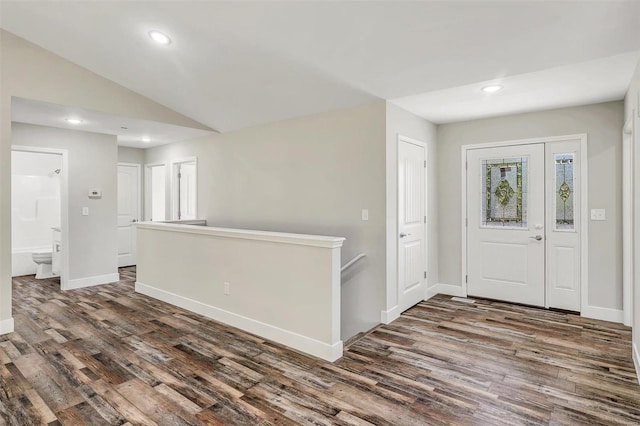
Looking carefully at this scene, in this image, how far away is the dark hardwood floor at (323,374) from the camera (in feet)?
7.34

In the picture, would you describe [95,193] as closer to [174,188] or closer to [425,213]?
[174,188]

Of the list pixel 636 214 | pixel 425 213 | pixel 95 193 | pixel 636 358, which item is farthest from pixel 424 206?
pixel 95 193

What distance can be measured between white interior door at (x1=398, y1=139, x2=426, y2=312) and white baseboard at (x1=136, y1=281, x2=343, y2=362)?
137 centimetres

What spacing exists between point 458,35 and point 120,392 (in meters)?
3.53

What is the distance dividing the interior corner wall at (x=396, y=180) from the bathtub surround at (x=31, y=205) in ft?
19.4

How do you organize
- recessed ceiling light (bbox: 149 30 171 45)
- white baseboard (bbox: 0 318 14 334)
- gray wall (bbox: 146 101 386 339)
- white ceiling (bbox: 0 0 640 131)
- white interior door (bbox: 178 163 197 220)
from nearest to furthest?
white ceiling (bbox: 0 0 640 131) < recessed ceiling light (bbox: 149 30 171 45) < white baseboard (bbox: 0 318 14 334) < gray wall (bbox: 146 101 386 339) < white interior door (bbox: 178 163 197 220)

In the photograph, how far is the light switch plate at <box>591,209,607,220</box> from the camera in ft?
12.8

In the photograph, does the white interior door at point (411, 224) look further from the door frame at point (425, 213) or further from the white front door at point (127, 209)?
the white front door at point (127, 209)

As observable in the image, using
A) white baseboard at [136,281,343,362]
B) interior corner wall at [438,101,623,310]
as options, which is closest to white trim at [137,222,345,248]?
white baseboard at [136,281,343,362]

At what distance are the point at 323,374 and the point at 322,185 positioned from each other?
226cm

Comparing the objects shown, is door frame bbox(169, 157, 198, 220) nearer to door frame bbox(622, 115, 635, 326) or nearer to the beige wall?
the beige wall

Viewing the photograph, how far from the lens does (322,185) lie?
437 cm

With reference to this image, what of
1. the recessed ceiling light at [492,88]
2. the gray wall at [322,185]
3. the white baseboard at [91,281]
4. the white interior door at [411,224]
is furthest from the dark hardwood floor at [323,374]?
the recessed ceiling light at [492,88]

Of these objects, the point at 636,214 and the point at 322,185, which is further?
the point at 322,185
